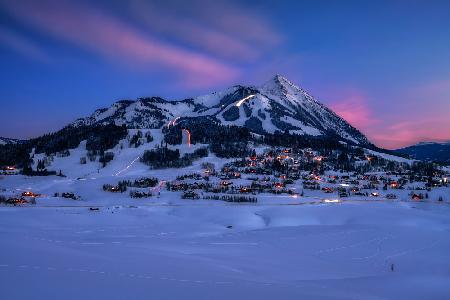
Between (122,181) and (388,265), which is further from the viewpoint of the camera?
(122,181)

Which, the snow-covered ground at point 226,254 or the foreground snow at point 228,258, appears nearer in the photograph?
the foreground snow at point 228,258

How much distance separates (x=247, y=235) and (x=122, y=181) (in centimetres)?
10176

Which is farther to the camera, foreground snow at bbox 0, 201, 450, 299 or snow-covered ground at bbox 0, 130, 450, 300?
snow-covered ground at bbox 0, 130, 450, 300

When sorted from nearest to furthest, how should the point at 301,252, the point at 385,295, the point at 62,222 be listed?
the point at 385,295 < the point at 301,252 < the point at 62,222

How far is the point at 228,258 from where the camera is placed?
35.8m

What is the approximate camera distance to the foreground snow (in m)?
18.6

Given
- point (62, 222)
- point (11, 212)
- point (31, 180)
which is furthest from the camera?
point (31, 180)

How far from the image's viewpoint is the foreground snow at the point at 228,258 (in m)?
18.6

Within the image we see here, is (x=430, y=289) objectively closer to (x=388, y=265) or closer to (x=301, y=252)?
(x=388, y=265)

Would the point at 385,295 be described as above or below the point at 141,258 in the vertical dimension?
below

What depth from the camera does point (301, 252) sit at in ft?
149

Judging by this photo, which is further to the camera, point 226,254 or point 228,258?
point 226,254

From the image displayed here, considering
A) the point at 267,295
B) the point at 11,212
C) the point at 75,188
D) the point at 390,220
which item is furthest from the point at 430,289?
the point at 75,188

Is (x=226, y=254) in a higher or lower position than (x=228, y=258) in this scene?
lower
